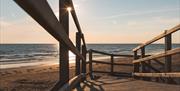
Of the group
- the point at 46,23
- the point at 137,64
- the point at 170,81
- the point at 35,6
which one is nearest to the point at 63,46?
the point at 46,23

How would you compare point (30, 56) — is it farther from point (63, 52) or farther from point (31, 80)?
point (63, 52)

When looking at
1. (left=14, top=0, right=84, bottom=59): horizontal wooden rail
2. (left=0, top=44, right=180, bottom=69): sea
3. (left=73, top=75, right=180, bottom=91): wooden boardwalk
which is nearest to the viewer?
(left=14, top=0, right=84, bottom=59): horizontal wooden rail

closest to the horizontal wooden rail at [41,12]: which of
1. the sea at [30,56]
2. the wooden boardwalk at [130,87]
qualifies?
the wooden boardwalk at [130,87]

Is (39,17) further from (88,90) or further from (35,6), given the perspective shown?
(88,90)

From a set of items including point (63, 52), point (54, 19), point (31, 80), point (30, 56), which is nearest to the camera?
point (54, 19)

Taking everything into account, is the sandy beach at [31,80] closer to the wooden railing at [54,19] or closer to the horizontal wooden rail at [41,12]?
the wooden railing at [54,19]

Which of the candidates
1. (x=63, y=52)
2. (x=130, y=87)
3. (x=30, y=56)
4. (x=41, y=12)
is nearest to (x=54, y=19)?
(x=41, y=12)

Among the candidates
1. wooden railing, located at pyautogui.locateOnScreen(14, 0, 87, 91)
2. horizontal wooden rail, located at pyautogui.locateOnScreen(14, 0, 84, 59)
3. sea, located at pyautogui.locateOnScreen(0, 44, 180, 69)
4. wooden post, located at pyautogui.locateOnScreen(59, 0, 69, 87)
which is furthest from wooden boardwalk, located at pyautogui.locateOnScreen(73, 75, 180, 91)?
sea, located at pyautogui.locateOnScreen(0, 44, 180, 69)

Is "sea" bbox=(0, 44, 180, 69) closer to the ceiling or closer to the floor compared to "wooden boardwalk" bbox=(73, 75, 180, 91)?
closer to the ceiling

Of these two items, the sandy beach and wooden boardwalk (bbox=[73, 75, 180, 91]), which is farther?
the sandy beach

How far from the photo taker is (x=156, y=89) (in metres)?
5.58

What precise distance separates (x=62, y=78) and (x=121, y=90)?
2.00 metres

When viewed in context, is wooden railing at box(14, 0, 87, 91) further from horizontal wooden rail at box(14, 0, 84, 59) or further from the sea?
the sea


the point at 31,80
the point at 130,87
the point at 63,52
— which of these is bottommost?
the point at 31,80
